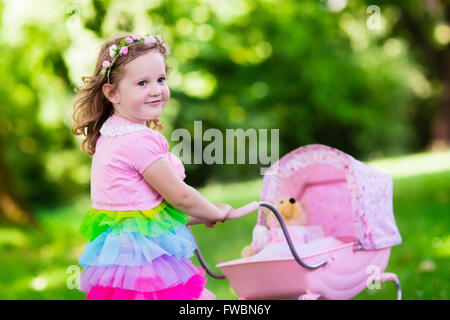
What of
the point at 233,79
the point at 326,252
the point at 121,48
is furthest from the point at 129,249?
the point at 233,79

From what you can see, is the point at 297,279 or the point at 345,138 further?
the point at 345,138

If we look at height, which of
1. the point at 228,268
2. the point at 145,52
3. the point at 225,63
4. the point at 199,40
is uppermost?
the point at 225,63

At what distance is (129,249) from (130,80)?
64cm

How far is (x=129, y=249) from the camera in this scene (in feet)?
7.41

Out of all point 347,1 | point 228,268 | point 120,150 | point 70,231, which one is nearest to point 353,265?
point 228,268

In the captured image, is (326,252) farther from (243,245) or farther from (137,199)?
(243,245)

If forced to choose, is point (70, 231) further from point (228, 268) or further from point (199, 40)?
point (228, 268)

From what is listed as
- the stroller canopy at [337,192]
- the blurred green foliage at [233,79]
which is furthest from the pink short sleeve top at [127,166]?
the blurred green foliage at [233,79]

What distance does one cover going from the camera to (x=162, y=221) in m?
2.31

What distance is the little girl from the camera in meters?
2.25

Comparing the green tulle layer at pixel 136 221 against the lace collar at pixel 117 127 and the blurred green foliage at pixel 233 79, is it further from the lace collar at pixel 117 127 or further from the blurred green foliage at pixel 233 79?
the blurred green foliage at pixel 233 79

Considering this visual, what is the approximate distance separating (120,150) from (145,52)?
0.41 m

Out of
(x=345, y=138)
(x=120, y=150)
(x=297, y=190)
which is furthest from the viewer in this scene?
(x=345, y=138)

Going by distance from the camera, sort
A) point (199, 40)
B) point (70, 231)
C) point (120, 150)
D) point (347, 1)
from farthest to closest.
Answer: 1. point (199, 40)
2. point (70, 231)
3. point (347, 1)
4. point (120, 150)
